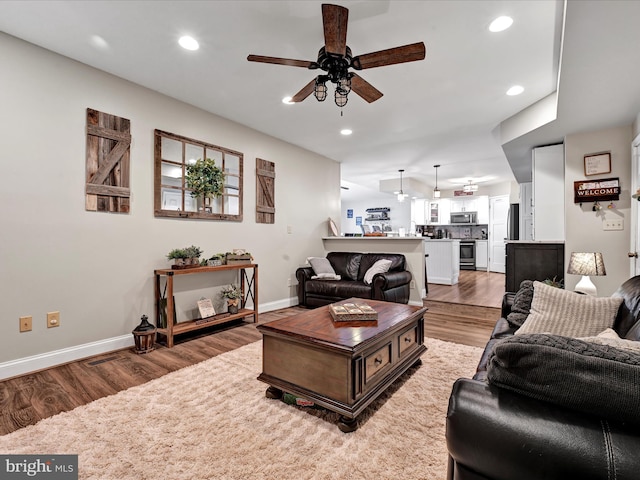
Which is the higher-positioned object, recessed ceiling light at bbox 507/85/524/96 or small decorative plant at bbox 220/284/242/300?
recessed ceiling light at bbox 507/85/524/96

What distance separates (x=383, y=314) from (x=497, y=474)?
170cm

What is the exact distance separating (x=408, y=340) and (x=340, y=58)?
7.11ft

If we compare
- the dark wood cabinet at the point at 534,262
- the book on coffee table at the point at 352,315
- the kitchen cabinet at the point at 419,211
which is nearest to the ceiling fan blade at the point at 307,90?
the book on coffee table at the point at 352,315

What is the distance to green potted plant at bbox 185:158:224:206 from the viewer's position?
11.8ft

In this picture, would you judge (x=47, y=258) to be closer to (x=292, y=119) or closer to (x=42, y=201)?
(x=42, y=201)

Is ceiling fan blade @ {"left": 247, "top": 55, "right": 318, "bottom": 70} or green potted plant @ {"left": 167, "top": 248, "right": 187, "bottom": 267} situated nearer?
ceiling fan blade @ {"left": 247, "top": 55, "right": 318, "bottom": 70}

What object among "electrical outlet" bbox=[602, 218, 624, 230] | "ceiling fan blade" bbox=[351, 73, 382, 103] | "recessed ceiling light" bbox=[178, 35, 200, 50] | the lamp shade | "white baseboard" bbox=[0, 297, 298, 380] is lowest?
"white baseboard" bbox=[0, 297, 298, 380]

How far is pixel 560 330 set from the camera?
66.2 inches

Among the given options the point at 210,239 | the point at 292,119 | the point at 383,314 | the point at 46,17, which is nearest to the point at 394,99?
the point at 292,119

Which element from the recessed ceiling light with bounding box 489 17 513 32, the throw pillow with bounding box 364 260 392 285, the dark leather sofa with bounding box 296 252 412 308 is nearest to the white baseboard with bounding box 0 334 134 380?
the dark leather sofa with bounding box 296 252 412 308

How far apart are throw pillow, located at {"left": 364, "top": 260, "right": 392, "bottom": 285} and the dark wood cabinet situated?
5.00 ft

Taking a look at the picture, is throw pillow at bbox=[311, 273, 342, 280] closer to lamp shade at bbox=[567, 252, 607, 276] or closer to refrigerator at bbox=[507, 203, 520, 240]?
lamp shade at bbox=[567, 252, 607, 276]

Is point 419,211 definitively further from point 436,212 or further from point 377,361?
point 377,361

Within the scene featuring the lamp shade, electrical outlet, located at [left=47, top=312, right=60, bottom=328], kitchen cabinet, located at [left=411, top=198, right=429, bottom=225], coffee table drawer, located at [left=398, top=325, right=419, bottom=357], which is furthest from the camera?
kitchen cabinet, located at [left=411, top=198, right=429, bottom=225]
